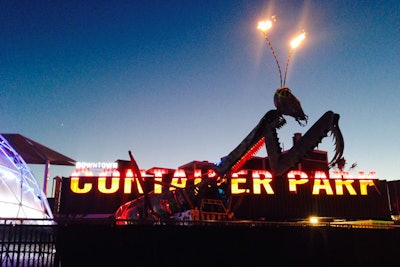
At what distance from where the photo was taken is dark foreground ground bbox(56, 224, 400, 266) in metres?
9.27

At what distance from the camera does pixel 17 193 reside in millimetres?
16875

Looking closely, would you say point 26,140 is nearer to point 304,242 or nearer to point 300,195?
point 300,195

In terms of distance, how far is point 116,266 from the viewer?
9.29 m

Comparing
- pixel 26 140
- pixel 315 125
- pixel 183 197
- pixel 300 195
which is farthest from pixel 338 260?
pixel 26 140

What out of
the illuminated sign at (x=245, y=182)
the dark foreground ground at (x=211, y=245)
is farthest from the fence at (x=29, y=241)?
the illuminated sign at (x=245, y=182)

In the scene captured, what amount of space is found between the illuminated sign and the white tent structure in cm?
1036

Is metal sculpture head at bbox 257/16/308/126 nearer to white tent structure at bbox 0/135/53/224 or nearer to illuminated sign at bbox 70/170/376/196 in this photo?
white tent structure at bbox 0/135/53/224

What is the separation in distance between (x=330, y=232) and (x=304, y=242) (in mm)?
1195

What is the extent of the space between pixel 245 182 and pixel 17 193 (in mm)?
18780

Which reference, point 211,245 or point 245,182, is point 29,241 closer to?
point 211,245

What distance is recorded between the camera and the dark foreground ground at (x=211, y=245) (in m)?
9.27

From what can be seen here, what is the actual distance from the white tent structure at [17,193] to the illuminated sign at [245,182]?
1036cm

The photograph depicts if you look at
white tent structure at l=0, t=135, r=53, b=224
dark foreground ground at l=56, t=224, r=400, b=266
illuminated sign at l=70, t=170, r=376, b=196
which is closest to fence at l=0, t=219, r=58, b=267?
dark foreground ground at l=56, t=224, r=400, b=266

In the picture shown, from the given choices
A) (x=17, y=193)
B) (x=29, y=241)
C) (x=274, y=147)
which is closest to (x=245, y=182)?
(x=17, y=193)
